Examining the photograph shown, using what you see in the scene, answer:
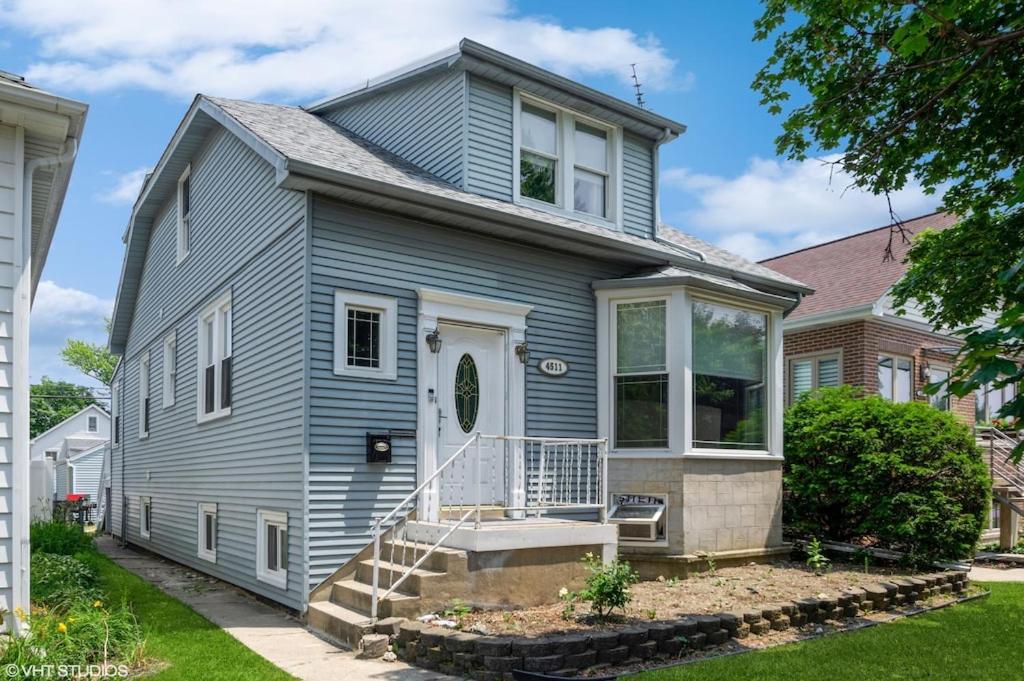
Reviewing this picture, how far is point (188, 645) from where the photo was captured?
7293 mm

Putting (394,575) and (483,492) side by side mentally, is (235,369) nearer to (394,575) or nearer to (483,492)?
(483,492)

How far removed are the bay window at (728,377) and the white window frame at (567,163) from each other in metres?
2.08

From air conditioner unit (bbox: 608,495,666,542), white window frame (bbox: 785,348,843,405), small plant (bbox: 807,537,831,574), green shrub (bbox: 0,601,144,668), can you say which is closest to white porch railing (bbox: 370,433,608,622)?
air conditioner unit (bbox: 608,495,666,542)

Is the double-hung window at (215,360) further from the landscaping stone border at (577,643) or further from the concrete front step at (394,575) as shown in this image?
the landscaping stone border at (577,643)

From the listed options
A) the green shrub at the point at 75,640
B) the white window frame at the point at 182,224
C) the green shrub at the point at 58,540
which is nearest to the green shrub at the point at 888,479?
the green shrub at the point at 75,640

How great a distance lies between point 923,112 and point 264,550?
806 centimetres

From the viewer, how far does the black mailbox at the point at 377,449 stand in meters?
8.89

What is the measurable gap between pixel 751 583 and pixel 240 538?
6088 millimetres

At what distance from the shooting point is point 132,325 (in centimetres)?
1822

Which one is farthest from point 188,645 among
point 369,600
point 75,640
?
point 369,600

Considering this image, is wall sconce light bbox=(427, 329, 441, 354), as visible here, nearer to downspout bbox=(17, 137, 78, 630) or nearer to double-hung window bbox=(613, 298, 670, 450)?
double-hung window bbox=(613, 298, 670, 450)

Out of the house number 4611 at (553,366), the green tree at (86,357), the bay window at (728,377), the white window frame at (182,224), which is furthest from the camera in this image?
the green tree at (86,357)

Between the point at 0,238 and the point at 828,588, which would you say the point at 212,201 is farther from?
the point at 828,588

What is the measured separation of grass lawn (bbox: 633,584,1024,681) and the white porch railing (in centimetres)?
240
